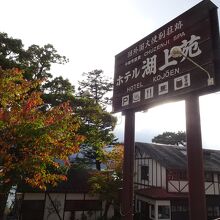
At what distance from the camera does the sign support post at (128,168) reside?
7.37 metres

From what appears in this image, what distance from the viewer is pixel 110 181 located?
2033 cm

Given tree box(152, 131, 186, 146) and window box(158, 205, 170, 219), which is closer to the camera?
window box(158, 205, 170, 219)

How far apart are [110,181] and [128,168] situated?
13271 mm

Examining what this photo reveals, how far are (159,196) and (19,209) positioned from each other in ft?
37.3

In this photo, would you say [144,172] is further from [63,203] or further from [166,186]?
[63,203]

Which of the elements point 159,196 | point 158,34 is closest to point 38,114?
point 158,34

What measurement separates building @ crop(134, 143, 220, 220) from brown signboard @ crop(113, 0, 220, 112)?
1509 cm

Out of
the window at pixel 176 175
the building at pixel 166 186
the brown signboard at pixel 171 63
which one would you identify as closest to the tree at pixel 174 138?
the building at pixel 166 186

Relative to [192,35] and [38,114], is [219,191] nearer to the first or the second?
[38,114]

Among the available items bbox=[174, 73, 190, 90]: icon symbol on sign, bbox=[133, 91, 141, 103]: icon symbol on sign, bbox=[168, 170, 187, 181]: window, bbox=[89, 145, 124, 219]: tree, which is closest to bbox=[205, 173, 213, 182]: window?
bbox=[168, 170, 187, 181]: window

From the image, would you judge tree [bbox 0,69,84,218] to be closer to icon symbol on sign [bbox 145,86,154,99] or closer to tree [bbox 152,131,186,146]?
icon symbol on sign [bbox 145,86,154,99]

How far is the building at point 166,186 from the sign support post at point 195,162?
54.0 ft

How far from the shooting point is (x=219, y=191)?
76.7 feet

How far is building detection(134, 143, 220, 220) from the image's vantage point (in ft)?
70.4
